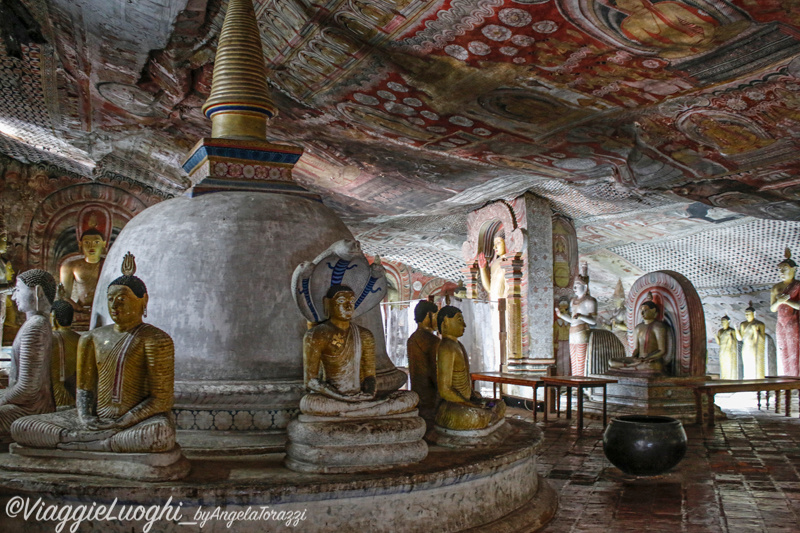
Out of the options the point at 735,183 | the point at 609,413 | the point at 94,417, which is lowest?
the point at 609,413

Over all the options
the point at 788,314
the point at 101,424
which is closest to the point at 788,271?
the point at 788,314

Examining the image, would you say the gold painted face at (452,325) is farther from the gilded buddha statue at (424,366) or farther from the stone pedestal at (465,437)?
the stone pedestal at (465,437)

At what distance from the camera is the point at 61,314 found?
4.71m

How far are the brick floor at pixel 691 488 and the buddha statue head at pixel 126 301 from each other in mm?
2726

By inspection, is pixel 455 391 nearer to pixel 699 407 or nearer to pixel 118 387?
pixel 118 387

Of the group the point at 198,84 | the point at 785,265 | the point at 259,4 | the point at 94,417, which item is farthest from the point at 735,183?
the point at 94,417

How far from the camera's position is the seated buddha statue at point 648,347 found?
8.73m

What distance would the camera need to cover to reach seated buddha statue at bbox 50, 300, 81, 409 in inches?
179

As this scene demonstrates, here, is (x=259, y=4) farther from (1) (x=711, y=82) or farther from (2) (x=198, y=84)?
(1) (x=711, y=82)

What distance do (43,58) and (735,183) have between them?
10528 millimetres

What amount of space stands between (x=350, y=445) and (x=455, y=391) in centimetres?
107

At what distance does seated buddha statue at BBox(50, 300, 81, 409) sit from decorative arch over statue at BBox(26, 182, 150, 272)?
33.3ft

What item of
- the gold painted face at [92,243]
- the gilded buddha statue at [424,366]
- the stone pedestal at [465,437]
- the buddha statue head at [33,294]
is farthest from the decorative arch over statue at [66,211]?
the stone pedestal at [465,437]

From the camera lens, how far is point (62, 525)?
325 centimetres
